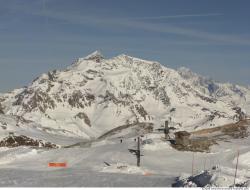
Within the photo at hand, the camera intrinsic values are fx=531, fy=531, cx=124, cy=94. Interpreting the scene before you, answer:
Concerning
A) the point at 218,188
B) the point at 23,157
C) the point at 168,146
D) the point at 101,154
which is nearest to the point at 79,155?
the point at 101,154

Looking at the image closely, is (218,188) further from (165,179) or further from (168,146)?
(168,146)

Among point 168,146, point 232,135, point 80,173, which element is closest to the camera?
point 80,173

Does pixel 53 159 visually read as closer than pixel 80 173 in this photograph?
No

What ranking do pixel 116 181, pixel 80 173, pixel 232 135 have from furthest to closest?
pixel 232 135
pixel 80 173
pixel 116 181

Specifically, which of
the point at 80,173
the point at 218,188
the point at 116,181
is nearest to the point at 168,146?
the point at 80,173

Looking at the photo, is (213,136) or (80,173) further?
(213,136)

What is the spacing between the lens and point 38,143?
540ft

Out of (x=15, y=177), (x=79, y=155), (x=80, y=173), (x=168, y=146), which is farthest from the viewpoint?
(x=168, y=146)

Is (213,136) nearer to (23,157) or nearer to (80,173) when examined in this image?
(23,157)

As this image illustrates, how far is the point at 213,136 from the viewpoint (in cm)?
8538

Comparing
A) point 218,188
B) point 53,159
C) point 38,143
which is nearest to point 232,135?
point 53,159

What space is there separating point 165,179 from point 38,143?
124 metres

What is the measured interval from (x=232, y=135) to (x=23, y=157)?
1362 inches

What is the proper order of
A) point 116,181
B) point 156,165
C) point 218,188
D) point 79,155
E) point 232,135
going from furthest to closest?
point 232,135, point 79,155, point 156,165, point 116,181, point 218,188
